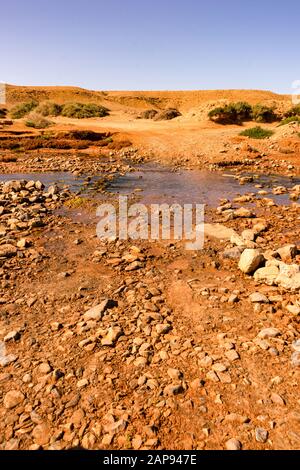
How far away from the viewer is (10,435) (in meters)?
3.17

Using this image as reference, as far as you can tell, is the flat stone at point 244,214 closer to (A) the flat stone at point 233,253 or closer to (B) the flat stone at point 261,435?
(A) the flat stone at point 233,253

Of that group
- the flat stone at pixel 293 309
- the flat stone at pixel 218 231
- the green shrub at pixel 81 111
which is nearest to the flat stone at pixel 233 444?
the flat stone at pixel 293 309

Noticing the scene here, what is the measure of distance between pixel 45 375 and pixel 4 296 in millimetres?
2129

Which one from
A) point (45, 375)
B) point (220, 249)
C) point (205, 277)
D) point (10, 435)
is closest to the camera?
point (10, 435)

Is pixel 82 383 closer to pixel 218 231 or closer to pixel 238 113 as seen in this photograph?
pixel 218 231

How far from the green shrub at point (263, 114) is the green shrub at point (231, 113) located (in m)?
0.56

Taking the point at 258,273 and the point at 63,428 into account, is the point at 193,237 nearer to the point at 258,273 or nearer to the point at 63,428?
the point at 258,273

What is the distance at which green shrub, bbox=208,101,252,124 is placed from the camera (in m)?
31.8

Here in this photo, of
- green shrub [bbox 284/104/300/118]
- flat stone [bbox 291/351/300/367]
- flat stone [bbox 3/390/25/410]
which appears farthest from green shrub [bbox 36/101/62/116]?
flat stone [bbox 291/351/300/367]

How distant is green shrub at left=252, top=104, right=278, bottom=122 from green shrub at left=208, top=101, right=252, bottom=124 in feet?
1.84

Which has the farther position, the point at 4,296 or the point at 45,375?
the point at 4,296

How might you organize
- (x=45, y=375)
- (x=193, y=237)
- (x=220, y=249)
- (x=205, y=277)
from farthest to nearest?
(x=193, y=237) < (x=220, y=249) < (x=205, y=277) < (x=45, y=375)

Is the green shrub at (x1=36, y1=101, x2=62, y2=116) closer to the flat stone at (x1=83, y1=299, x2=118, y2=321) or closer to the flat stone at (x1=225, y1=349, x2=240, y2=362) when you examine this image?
the flat stone at (x1=83, y1=299, x2=118, y2=321)
